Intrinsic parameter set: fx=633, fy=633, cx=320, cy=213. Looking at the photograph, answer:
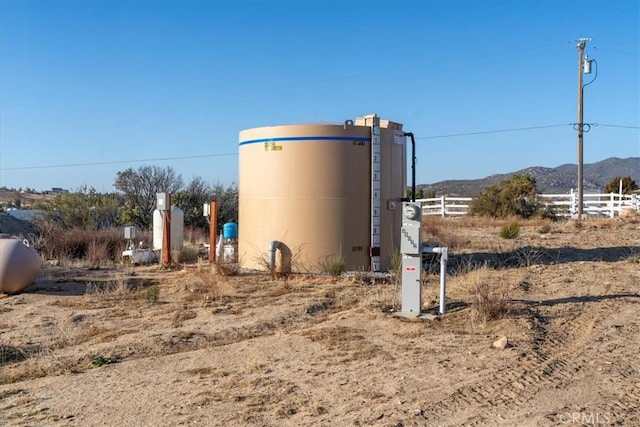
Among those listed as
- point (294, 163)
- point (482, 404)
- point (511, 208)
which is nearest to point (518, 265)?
point (294, 163)

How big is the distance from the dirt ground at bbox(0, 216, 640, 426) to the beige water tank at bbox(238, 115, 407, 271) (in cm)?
86

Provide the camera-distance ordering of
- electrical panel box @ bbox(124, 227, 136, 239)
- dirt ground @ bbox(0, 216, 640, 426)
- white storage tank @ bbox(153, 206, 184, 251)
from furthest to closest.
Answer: white storage tank @ bbox(153, 206, 184, 251) < electrical panel box @ bbox(124, 227, 136, 239) < dirt ground @ bbox(0, 216, 640, 426)

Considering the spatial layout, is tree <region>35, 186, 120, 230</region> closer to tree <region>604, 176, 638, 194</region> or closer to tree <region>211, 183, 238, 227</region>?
tree <region>211, 183, 238, 227</region>

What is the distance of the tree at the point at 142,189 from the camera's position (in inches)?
1016

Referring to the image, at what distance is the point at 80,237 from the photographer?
19109 mm

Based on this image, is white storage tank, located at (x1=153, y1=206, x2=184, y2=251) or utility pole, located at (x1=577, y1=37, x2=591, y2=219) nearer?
white storage tank, located at (x1=153, y1=206, x2=184, y2=251)

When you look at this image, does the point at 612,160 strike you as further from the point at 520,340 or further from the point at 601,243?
the point at 520,340

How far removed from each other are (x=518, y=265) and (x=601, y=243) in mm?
7770

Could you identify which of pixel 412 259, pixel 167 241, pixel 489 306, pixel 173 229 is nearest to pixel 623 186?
pixel 173 229
